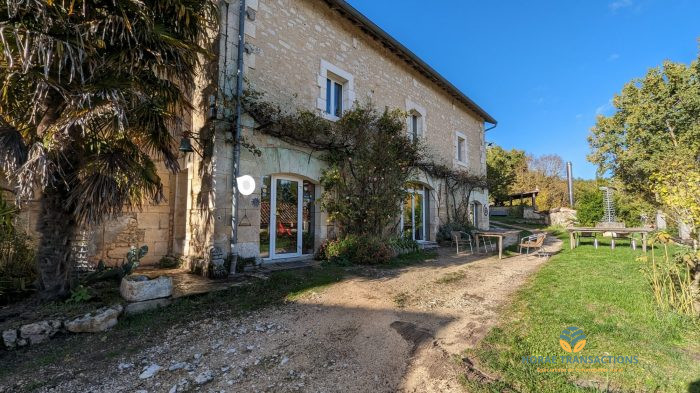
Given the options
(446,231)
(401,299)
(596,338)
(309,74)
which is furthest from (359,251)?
(446,231)

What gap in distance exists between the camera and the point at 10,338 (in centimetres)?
291

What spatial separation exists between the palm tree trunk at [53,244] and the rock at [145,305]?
86cm

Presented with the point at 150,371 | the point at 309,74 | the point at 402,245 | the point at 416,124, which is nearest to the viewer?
the point at 150,371

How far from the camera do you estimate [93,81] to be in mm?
3523

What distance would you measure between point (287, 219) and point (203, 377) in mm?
4476

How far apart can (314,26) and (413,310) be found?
259 inches

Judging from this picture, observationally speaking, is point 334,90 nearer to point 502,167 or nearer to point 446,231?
point 446,231

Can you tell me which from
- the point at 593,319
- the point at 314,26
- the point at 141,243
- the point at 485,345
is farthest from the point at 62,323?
the point at 314,26

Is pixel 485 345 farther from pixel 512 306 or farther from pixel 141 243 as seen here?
pixel 141 243

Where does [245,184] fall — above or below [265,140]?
below

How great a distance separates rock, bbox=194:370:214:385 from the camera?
2.35 m

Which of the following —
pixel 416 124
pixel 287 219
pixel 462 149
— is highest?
pixel 416 124

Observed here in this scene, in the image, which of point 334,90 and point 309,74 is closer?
point 309,74

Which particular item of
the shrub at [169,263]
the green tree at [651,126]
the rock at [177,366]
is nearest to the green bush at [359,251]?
the shrub at [169,263]
